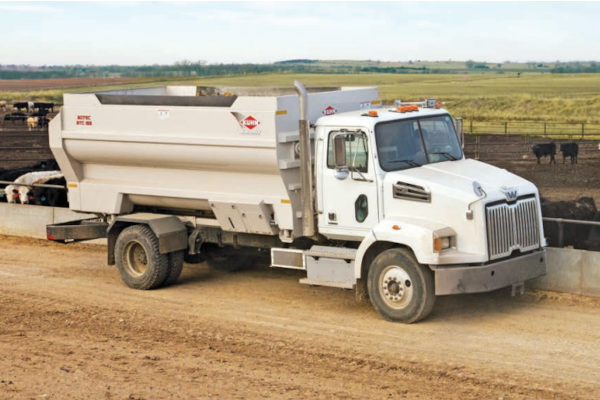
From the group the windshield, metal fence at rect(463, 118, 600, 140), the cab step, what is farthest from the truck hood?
metal fence at rect(463, 118, 600, 140)

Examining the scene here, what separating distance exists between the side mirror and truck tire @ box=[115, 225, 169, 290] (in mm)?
3518

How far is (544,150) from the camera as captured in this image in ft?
120

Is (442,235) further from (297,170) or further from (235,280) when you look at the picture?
(235,280)

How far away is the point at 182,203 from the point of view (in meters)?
15.3

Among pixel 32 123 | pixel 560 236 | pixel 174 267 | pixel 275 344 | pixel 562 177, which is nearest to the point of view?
pixel 275 344

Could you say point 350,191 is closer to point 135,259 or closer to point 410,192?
point 410,192

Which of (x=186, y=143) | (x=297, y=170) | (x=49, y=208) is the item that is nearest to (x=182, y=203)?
(x=186, y=143)

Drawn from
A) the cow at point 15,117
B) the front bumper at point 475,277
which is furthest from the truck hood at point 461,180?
the cow at point 15,117

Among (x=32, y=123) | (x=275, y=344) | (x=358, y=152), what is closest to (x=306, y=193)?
(x=358, y=152)

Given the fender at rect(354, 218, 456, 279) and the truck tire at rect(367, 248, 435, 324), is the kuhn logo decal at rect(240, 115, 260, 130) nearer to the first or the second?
the fender at rect(354, 218, 456, 279)

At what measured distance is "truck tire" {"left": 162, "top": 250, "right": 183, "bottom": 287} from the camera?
51.1ft

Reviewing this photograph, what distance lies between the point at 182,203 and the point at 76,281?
8.06 feet

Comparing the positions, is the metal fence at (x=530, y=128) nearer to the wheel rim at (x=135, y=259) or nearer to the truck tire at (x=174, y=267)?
the truck tire at (x=174, y=267)

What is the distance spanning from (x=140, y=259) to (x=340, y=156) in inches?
168
